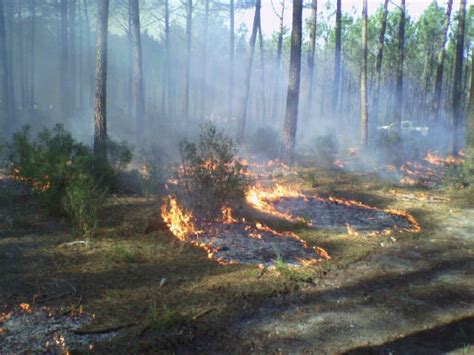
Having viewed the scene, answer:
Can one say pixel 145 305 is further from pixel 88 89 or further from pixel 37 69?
pixel 37 69

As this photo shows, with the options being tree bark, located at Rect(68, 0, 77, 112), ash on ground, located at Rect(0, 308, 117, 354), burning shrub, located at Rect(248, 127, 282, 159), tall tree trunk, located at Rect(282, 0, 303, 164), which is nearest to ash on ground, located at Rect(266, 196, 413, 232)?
tall tree trunk, located at Rect(282, 0, 303, 164)

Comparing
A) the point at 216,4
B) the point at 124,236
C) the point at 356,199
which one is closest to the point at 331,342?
the point at 124,236

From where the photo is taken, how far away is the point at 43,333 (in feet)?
11.9

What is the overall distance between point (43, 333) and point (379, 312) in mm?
3304

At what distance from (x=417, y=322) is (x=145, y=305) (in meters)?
2.79

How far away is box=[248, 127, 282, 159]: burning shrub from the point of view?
61.1ft

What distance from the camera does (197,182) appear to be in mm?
7234

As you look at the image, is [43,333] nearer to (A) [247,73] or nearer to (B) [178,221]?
(B) [178,221]

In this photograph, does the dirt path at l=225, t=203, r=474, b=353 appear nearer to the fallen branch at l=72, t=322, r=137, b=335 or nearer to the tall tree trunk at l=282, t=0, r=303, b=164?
the fallen branch at l=72, t=322, r=137, b=335

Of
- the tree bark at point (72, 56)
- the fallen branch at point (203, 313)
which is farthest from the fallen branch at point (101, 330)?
the tree bark at point (72, 56)

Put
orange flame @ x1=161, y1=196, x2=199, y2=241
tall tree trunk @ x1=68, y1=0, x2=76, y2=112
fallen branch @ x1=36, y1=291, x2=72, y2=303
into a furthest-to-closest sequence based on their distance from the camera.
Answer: tall tree trunk @ x1=68, y1=0, x2=76, y2=112 → orange flame @ x1=161, y1=196, x2=199, y2=241 → fallen branch @ x1=36, y1=291, x2=72, y2=303

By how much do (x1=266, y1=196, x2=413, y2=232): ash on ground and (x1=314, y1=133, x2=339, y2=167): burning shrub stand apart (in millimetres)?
7142

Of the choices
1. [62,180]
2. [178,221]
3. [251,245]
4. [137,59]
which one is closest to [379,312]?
[251,245]

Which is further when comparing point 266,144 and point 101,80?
point 266,144
